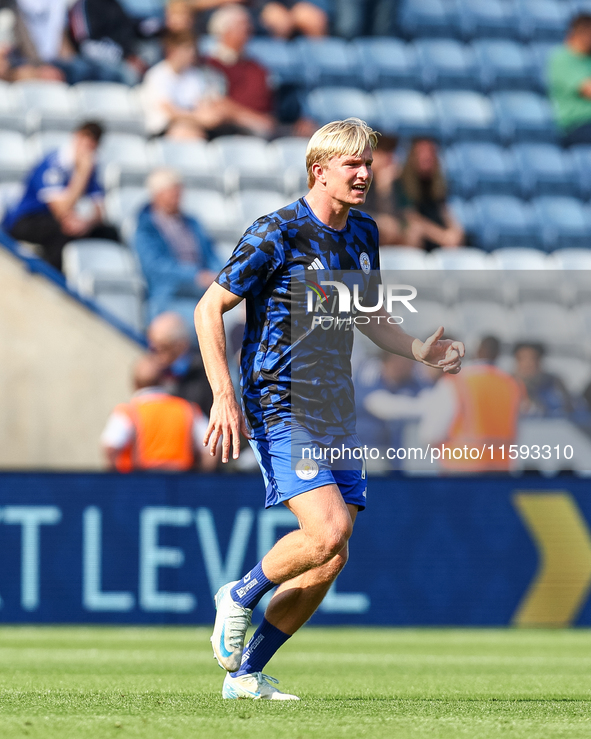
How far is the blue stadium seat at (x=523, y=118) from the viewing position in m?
15.0

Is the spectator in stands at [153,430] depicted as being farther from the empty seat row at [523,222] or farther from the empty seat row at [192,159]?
the empty seat row at [523,222]

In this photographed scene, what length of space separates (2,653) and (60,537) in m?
1.85

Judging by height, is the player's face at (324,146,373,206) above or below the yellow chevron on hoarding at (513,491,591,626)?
above

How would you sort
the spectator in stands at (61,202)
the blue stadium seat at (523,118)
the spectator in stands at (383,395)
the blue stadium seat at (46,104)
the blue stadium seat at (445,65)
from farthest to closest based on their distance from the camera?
the blue stadium seat at (445,65) → the blue stadium seat at (523,118) → the blue stadium seat at (46,104) → the spectator in stands at (61,202) → the spectator in stands at (383,395)

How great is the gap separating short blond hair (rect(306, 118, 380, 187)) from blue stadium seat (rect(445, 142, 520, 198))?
1000cm

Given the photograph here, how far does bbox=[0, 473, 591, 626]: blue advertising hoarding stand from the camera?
8555 millimetres

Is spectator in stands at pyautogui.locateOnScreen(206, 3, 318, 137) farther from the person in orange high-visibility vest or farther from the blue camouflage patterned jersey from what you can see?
the blue camouflage patterned jersey

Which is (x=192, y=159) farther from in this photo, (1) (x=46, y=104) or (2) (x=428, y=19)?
(2) (x=428, y=19)

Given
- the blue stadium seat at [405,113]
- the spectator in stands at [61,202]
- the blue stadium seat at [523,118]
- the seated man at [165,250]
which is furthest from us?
the blue stadium seat at [523,118]

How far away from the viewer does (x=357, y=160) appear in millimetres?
4098

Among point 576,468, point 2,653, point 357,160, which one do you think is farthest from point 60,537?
point 357,160

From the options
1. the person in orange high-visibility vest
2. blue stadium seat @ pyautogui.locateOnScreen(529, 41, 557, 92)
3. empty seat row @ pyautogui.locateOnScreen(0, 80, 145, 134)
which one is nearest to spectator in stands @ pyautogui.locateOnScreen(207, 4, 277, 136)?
empty seat row @ pyautogui.locateOnScreen(0, 80, 145, 134)

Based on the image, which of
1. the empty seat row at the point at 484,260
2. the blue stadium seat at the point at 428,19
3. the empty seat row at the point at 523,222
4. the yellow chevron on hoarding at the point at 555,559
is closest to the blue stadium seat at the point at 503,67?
the blue stadium seat at the point at 428,19

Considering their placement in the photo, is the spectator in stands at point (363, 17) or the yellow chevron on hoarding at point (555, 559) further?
the spectator in stands at point (363, 17)
